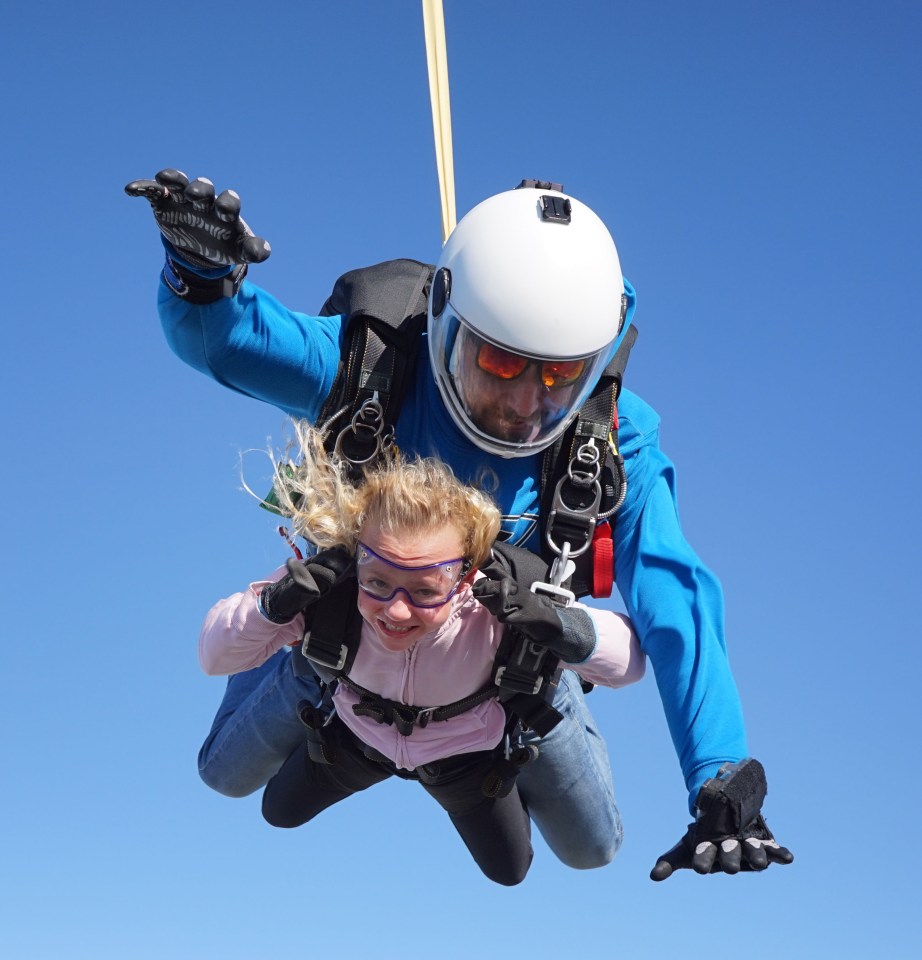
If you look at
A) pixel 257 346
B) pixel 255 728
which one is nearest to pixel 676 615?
pixel 257 346

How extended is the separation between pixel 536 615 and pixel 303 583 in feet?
2.50

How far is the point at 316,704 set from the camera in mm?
6078

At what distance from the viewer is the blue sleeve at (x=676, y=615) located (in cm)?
511

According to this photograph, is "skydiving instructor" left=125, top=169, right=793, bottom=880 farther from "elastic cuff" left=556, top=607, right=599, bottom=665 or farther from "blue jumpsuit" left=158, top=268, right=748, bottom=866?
"elastic cuff" left=556, top=607, right=599, bottom=665

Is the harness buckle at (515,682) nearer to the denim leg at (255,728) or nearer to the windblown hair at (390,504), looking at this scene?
the windblown hair at (390,504)

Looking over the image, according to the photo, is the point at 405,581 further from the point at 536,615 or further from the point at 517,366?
the point at 517,366

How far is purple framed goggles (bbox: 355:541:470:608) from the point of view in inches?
198

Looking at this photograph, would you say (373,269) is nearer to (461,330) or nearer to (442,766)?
(461,330)

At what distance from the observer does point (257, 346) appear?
543 cm

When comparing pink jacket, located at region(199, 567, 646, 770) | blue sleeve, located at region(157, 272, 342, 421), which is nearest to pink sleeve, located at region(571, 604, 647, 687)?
pink jacket, located at region(199, 567, 646, 770)

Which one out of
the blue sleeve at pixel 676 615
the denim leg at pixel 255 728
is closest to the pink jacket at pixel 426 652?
the blue sleeve at pixel 676 615

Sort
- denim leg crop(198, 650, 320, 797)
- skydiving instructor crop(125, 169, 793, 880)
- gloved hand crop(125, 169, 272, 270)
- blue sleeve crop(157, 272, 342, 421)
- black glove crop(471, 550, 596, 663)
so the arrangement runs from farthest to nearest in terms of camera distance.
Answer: denim leg crop(198, 650, 320, 797)
blue sleeve crop(157, 272, 342, 421)
skydiving instructor crop(125, 169, 793, 880)
black glove crop(471, 550, 596, 663)
gloved hand crop(125, 169, 272, 270)

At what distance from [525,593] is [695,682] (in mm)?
669

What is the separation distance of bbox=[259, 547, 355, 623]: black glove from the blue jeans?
1078mm
